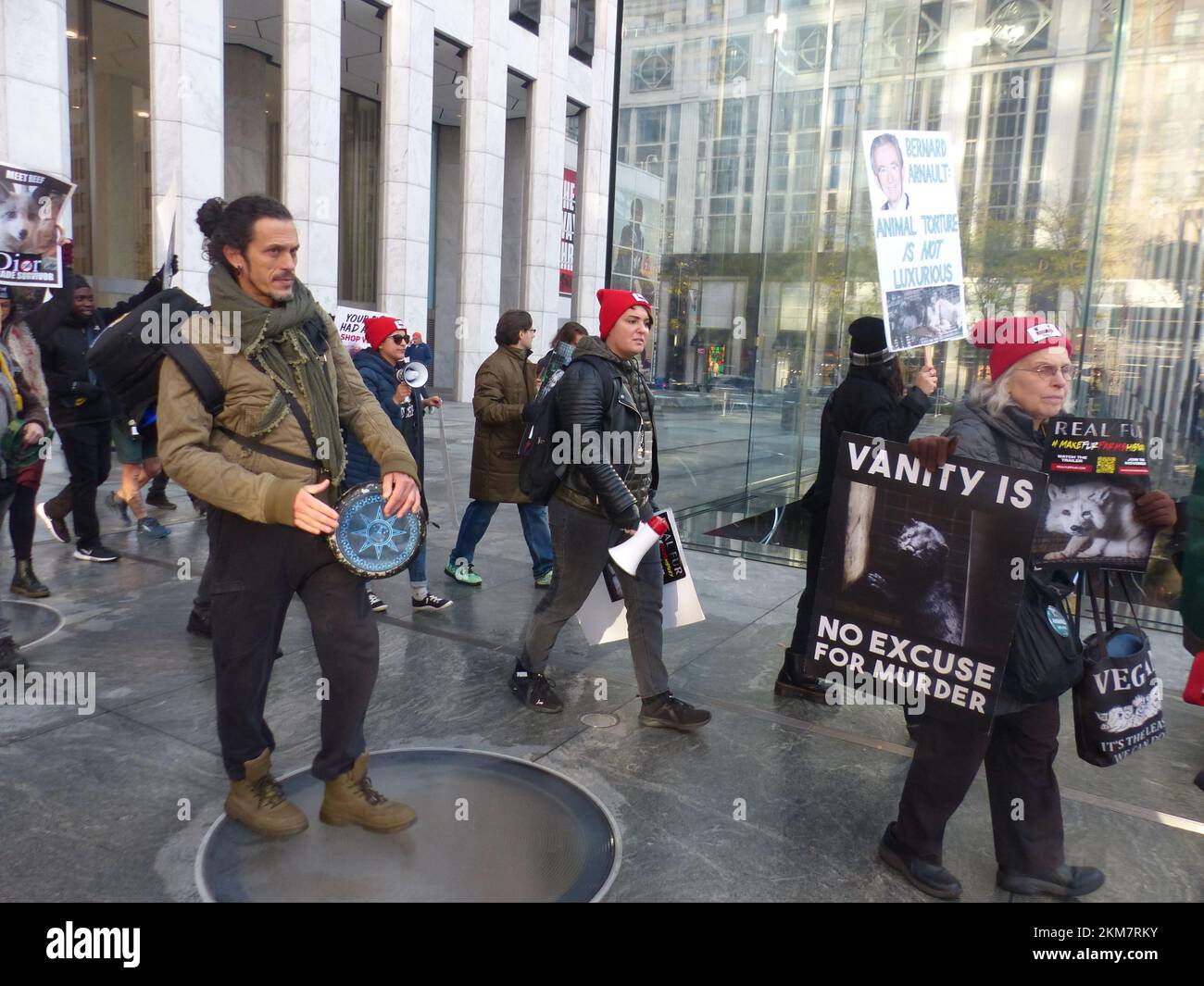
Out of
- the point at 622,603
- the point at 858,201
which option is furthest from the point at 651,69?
the point at 622,603

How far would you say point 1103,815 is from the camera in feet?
11.5

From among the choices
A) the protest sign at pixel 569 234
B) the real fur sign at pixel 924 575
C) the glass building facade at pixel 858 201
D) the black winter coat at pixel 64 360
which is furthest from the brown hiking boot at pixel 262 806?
the protest sign at pixel 569 234

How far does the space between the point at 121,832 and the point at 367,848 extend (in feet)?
2.76

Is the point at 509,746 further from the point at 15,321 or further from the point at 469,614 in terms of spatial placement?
the point at 15,321

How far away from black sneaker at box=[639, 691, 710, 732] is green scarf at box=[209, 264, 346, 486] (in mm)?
1851

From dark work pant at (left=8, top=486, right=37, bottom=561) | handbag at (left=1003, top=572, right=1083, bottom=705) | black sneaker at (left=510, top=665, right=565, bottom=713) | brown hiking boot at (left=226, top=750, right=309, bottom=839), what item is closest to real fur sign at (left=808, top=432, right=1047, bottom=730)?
handbag at (left=1003, top=572, right=1083, bottom=705)

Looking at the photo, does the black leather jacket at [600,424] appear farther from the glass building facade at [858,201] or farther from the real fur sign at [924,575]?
the glass building facade at [858,201]

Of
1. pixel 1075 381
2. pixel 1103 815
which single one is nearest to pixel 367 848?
pixel 1103 815

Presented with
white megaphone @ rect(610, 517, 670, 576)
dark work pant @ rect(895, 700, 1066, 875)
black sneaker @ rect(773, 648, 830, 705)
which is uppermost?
white megaphone @ rect(610, 517, 670, 576)

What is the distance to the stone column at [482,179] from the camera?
854 inches

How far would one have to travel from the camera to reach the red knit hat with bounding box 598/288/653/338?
4066 millimetres

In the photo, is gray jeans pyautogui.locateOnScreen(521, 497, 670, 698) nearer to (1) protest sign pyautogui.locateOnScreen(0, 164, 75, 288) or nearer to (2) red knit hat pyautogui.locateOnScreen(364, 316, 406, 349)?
(2) red knit hat pyautogui.locateOnScreen(364, 316, 406, 349)

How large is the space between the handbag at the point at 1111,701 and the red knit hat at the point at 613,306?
87.8 inches

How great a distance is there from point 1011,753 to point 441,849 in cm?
188
